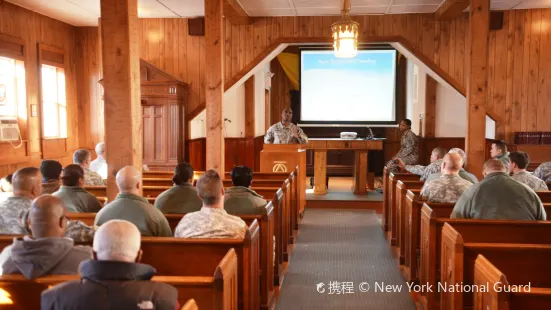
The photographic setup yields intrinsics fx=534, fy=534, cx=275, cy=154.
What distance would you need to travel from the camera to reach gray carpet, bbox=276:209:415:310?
3.96m

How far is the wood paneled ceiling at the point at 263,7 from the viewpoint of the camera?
7070 mm

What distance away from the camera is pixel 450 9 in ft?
23.0

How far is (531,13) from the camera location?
25.4 feet

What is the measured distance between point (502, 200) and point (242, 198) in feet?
5.80

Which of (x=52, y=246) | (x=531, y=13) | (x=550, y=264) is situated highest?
(x=531, y=13)

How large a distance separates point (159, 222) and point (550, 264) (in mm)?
2143

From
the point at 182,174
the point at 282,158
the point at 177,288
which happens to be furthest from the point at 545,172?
the point at 177,288

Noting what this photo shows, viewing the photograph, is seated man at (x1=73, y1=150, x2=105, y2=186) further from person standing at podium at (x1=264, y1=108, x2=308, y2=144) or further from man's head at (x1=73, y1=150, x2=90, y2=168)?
person standing at podium at (x1=264, y1=108, x2=308, y2=144)

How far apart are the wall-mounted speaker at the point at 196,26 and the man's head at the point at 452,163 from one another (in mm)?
5036

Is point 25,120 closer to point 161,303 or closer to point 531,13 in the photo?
point 161,303

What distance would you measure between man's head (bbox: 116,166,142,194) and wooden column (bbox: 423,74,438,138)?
24.0 ft

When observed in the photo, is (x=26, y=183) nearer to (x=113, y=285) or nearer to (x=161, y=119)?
(x=113, y=285)

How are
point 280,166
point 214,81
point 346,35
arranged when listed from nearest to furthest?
point 346,35
point 214,81
point 280,166

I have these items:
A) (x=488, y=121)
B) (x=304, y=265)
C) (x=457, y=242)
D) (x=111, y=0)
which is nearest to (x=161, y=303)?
(x=457, y=242)
